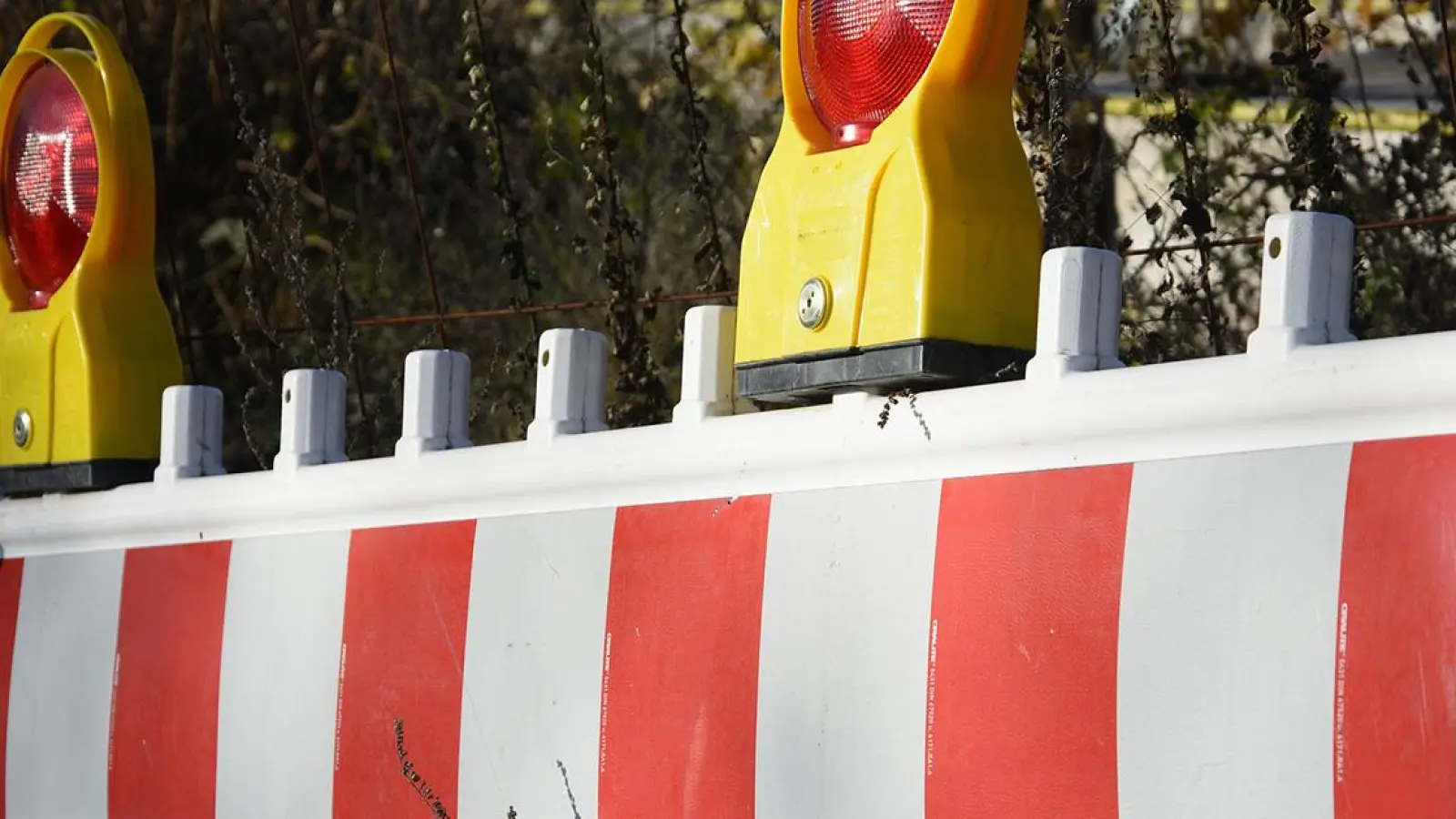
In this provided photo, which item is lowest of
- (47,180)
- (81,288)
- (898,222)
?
(898,222)

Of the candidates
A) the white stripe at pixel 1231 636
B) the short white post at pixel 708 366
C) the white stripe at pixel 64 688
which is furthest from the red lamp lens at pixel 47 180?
the white stripe at pixel 1231 636

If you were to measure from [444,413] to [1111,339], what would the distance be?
2.91 feet

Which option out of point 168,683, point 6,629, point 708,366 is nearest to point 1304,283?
point 708,366

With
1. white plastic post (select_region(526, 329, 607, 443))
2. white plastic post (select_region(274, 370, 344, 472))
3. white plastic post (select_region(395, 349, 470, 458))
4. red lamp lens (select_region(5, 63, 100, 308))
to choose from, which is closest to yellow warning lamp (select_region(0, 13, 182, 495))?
red lamp lens (select_region(5, 63, 100, 308))

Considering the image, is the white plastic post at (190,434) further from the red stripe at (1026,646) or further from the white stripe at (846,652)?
the red stripe at (1026,646)

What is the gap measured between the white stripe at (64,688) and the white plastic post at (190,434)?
0.14 metres

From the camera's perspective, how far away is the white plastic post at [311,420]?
251 centimetres

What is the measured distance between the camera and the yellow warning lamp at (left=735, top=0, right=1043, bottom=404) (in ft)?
6.16

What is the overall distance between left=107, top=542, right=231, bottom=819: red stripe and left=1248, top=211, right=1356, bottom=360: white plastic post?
140 centimetres

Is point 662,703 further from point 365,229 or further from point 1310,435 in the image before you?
point 365,229

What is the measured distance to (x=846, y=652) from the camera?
1807 mm

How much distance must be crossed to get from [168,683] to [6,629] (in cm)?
38

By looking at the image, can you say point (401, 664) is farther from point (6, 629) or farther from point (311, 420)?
point (6, 629)

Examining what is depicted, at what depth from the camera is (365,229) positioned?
18.1 feet
